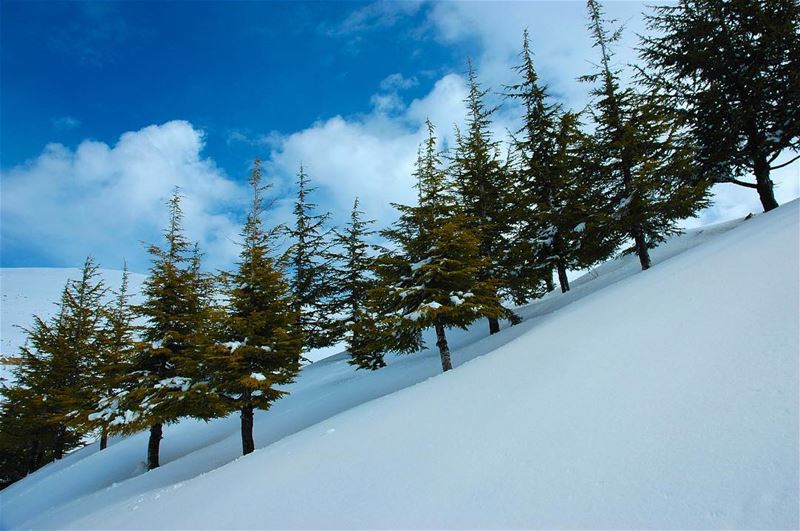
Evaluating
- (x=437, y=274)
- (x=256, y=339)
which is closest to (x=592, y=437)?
(x=437, y=274)

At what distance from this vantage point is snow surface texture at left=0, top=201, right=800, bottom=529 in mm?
3826

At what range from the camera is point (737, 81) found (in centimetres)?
1611

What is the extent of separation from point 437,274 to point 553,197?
1024 centimetres

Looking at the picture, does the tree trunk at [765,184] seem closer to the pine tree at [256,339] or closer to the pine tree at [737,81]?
the pine tree at [737,81]

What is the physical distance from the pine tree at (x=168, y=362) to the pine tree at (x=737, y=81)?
70.1 feet

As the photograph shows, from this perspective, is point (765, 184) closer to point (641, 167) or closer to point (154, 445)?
point (641, 167)

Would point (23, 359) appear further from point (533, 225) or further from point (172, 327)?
point (533, 225)

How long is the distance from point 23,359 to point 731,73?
145ft

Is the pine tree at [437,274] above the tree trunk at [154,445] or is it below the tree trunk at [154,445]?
above

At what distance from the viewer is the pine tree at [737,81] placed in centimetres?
1503

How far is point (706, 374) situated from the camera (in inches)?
208

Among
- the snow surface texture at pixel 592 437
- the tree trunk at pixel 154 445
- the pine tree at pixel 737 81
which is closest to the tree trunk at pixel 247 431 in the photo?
the snow surface texture at pixel 592 437

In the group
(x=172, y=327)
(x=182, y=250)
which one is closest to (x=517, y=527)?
(x=172, y=327)

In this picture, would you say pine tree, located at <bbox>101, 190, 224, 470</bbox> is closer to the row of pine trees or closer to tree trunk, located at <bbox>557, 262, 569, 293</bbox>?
the row of pine trees
